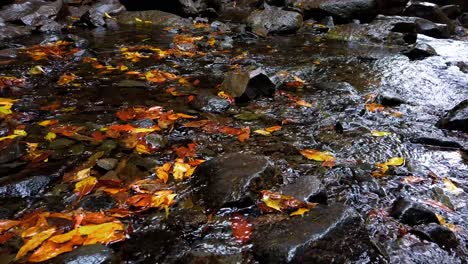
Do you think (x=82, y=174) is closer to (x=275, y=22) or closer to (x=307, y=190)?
(x=307, y=190)

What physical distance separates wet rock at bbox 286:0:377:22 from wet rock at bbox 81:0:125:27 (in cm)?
619

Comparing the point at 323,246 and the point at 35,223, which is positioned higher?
the point at 323,246

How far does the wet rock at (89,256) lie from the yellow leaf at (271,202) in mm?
1100

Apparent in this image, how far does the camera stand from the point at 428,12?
1165cm

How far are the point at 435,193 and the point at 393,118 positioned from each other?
1.61m

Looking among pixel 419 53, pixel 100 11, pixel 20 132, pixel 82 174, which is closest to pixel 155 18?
pixel 100 11

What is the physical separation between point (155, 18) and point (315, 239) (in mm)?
10154

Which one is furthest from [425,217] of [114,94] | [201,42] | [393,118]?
[201,42]

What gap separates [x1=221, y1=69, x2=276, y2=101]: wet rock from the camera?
15.7ft

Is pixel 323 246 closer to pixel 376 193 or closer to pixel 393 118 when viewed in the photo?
pixel 376 193

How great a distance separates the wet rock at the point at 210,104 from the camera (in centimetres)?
454

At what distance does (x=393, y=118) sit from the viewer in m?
4.38

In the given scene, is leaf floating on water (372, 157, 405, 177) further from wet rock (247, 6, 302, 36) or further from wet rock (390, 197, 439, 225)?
wet rock (247, 6, 302, 36)

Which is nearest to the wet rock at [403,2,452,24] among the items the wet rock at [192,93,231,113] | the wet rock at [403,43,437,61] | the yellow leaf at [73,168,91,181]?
the wet rock at [403,43,437,61]
